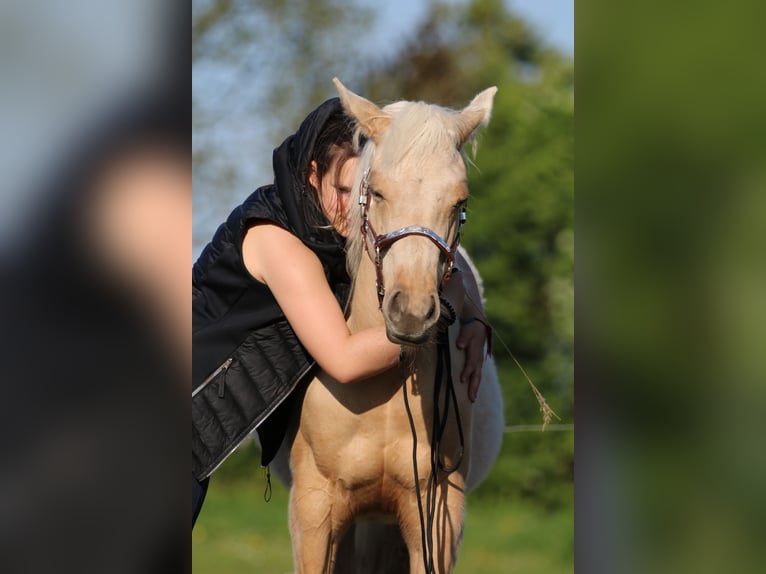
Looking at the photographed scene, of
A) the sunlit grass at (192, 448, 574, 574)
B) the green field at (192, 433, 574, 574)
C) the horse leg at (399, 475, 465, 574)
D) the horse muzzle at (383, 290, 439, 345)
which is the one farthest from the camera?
the green field at (192, 433, 574, 574)

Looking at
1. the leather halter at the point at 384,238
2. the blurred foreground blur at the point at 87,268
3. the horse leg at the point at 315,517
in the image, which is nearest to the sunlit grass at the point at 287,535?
the horse leg at the point at 315,517

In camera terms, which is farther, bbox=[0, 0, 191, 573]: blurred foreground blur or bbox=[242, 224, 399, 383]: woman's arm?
bbox=[242, 224, 399, 383]: woman's arm

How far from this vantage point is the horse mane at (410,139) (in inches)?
76.3

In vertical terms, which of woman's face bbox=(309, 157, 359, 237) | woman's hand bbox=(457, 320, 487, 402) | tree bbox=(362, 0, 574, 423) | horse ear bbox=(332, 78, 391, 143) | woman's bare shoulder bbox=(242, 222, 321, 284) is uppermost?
horse ear bbox=(332, 78, 391, 143)

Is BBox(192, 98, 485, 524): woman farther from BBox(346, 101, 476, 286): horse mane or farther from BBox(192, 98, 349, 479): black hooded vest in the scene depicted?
BBox(346, 101, 476, 286): horse mane

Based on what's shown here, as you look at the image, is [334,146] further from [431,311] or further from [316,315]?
[431,311]

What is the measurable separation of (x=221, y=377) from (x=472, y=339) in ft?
2.23

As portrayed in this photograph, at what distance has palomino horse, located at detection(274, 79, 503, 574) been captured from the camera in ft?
6.32

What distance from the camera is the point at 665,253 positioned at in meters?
0.70

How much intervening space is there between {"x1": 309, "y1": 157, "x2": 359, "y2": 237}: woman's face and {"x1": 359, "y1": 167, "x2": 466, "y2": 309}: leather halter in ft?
0.77

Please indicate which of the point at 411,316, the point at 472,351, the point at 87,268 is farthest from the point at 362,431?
the point at 87,268

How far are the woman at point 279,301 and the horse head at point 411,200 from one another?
0.18 metres

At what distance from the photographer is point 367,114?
2.11 metres

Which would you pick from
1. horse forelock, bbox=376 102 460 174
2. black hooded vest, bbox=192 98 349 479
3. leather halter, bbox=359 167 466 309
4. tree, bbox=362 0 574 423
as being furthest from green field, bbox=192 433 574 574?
horse forelock, bbox=376 102 460 174
